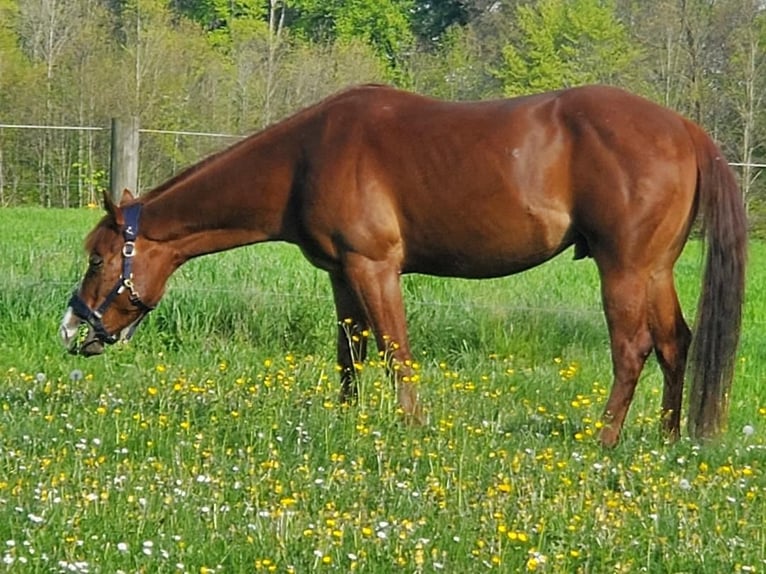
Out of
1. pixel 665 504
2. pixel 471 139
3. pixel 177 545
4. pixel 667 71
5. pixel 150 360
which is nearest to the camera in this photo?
pixel 177 545

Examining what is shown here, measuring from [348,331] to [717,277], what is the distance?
6.30ft

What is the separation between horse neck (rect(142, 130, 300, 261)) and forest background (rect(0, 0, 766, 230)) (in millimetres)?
11140

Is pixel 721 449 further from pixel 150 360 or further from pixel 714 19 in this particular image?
pixel 714 19

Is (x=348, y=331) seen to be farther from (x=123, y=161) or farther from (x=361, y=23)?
(x=361, y=23)

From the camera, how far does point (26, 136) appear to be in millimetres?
24484

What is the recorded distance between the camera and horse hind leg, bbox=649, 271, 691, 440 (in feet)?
19.9

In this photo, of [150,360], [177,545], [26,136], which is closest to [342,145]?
[150,360]

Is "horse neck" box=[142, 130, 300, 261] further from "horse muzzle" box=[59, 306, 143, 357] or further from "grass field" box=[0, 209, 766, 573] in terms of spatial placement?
"grass field" box=[0, 209, 766, 573]

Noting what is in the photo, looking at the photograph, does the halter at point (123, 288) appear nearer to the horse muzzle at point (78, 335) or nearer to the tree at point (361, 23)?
the horse muzzle at point (78, 335)

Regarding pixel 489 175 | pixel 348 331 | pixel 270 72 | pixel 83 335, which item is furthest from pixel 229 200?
pixel 270 72

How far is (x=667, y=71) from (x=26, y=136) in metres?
16.0

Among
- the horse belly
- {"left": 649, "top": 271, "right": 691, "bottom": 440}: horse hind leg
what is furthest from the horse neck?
{"left": 649, "top": 271, "right": 691, "bottom": 440}: horse hind leg

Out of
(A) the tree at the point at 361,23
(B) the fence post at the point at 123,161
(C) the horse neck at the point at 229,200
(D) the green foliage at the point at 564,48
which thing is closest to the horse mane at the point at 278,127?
(C) the horse neck at the point at 229,200

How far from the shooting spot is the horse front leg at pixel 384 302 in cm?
612
